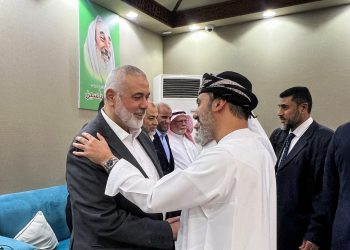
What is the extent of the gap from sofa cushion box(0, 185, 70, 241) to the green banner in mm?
1160

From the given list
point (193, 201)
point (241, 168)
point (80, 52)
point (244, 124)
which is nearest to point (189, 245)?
point (193, 201)

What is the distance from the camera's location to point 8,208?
271 cm

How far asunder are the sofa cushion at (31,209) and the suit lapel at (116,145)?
1.69 metres

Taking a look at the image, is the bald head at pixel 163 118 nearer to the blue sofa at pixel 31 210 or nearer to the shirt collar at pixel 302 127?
the blue sofa at pixel 31 210

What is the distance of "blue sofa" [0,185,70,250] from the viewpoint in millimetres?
2648

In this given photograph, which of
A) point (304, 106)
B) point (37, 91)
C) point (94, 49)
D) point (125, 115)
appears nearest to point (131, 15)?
point (94, 49)

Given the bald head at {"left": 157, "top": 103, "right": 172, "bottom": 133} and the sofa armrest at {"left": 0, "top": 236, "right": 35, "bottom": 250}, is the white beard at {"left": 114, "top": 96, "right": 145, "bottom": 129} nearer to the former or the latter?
the sofa armrest at {"left": 0, "top": 236, "right": 35, "bottom": 250}

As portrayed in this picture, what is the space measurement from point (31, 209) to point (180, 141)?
1.72m

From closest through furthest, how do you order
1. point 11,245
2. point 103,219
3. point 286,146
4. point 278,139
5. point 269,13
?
point 103,219, point 11,245, point 286,146, point 278,139, point 269,13

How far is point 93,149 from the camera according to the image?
4.24 ft

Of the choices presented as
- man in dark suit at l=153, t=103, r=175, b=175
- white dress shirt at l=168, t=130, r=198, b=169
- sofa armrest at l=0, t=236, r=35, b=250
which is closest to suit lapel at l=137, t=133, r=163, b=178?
sofa armrest at l=0, t=236, r=35, b=250

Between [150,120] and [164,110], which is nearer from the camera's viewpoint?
[150,120]

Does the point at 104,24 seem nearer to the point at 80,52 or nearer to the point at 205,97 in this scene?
the point at 80,52

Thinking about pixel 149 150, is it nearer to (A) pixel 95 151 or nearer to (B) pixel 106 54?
(A) pixel 95 151
